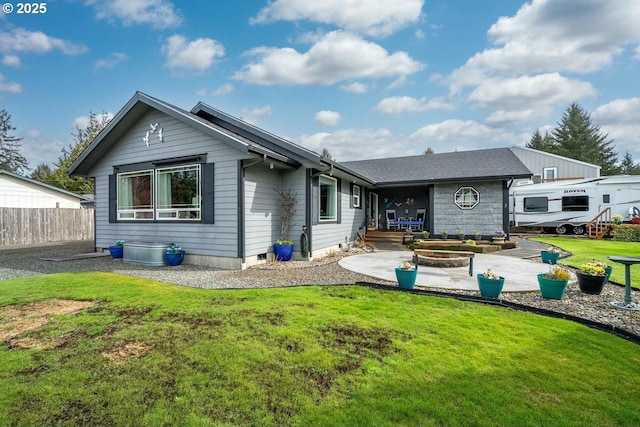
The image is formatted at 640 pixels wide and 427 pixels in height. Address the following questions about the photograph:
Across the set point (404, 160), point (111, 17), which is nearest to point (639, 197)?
point (404, 160)

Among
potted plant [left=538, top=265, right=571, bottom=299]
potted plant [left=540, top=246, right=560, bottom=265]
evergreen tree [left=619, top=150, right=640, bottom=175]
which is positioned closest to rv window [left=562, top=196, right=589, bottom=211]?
potted plant [left=540, top=246, right=560, bottom=265]

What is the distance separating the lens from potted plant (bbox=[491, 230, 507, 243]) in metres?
11.9

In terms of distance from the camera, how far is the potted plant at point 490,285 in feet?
16.0

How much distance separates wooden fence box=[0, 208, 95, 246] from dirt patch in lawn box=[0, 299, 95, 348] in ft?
41.2

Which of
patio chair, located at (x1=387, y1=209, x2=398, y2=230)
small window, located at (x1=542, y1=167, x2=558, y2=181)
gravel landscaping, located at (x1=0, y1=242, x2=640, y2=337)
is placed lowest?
gravel landscaping, located at (x1=0, y1=242, x2=640, y2=337)

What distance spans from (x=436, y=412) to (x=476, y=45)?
40.7ft

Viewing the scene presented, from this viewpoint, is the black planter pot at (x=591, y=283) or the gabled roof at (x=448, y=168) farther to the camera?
the gabled roof at (x=448, y=168)

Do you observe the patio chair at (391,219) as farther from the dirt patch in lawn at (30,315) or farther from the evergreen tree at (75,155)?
the evergreen tree at (75,155)

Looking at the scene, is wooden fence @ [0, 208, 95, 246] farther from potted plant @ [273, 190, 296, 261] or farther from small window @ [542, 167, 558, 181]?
small window @ [542, 167, 558, 181]

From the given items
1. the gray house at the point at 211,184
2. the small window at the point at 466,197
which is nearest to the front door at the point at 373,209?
the gray house at the point at 211,184

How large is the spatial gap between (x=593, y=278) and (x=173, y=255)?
906 cm

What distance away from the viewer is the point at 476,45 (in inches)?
432

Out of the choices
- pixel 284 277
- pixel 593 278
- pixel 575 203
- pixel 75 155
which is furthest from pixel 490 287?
pixel 75 155

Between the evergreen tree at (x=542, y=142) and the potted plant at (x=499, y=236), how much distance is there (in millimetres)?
33863
